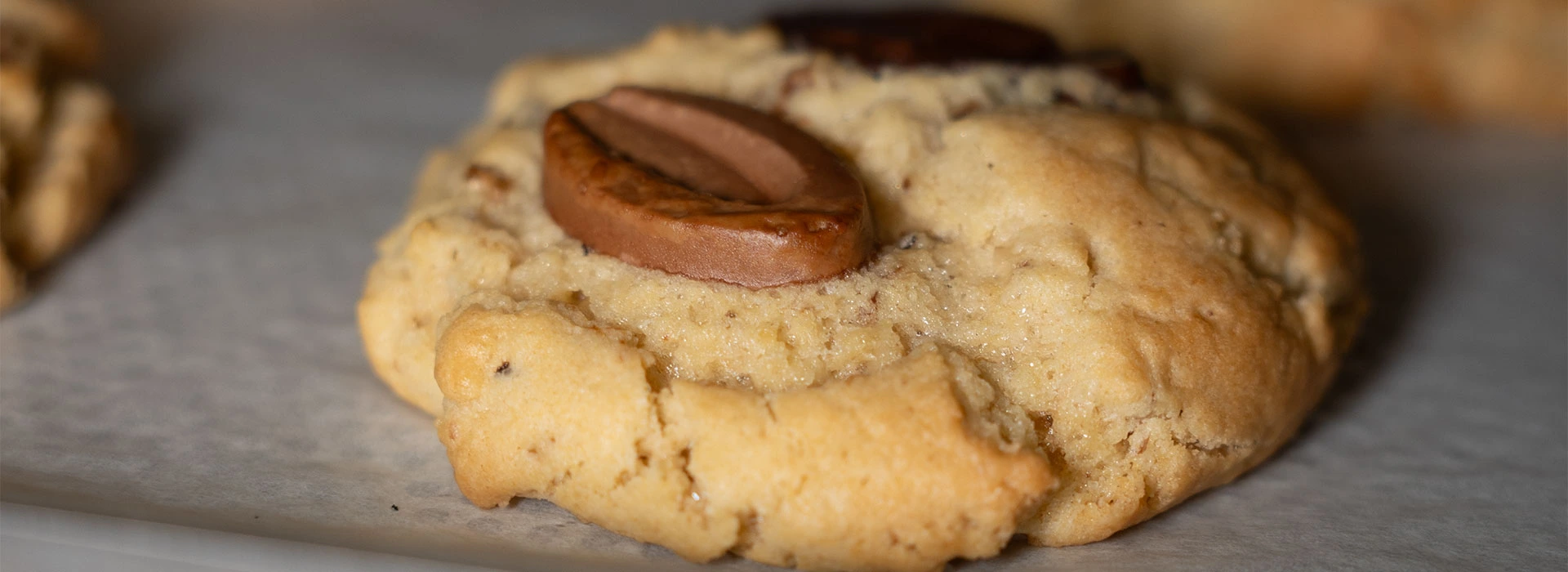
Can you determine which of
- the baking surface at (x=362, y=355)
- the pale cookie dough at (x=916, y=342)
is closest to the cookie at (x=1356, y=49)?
the baking surface at (x=362, y=355)

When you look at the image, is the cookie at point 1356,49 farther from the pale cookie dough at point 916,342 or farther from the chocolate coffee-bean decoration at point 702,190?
the chocolate coffee-bean decoration at point 702,190

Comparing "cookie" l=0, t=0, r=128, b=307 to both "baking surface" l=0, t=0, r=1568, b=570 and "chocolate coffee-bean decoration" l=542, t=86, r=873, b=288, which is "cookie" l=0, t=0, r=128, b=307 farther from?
"chocolate coffee-bean decoration" l=542, t=86, r=873, b=288

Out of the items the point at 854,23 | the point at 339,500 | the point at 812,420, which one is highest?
the point at 854,23

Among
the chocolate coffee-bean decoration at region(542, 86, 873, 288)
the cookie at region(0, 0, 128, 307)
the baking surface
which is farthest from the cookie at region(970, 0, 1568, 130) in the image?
the cookie at region(0, 0, 128, 307)

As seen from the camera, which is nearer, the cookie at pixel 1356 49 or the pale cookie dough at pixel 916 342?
the pale cookie dough at pixel 916 342

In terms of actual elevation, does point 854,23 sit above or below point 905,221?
above

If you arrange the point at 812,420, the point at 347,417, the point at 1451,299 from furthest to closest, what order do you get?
1. the point at 1451,299
2. the point at 347,417
3. the point at 812,420

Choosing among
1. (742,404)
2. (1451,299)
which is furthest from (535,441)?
(1451,299)

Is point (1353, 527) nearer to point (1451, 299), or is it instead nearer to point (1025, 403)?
point (1025, 403)
